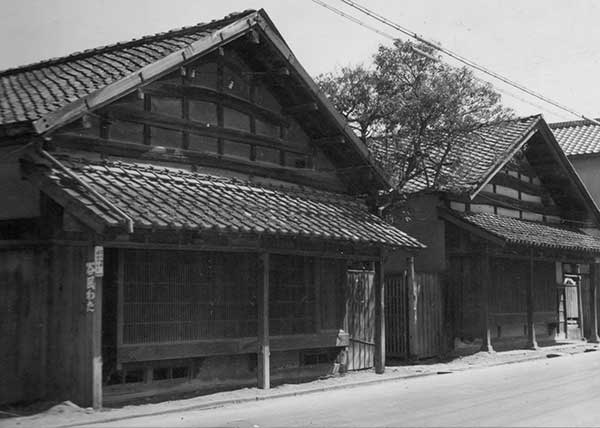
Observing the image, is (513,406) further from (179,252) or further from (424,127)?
(424,127)

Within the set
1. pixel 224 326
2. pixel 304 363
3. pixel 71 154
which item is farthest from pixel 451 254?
pixel 71 154

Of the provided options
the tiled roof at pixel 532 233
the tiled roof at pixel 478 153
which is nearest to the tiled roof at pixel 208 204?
the tiled roof at pixel 478 153

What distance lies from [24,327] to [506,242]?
45.6ft

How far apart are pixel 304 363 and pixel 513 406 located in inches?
219

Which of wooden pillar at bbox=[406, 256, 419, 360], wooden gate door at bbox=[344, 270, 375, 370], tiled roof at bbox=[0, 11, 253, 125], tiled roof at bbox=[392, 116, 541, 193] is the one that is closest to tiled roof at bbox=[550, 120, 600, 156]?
tiled roof at bbox=[392, 116, 541, 193]

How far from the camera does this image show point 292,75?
17219 millimetres

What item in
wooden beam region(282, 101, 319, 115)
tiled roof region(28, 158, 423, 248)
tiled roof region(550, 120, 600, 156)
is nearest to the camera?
tiled roof region(28, 158, 423, 248)

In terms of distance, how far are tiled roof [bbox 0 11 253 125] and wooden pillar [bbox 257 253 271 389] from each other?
426 centimetres

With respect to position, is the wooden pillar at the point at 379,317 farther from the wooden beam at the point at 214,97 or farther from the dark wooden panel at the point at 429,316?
the wooden beam at the point at 214,97

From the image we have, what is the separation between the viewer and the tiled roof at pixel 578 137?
3734 cm

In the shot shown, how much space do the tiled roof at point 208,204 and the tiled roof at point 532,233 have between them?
6.13 meters

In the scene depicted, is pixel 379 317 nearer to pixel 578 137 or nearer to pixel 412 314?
pixel 412 314

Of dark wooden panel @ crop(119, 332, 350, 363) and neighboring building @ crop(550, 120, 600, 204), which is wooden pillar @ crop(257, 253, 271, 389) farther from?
neighboring building @ crop(550, 120, 600, 204)

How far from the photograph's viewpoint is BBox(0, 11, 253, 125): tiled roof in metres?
13.4
